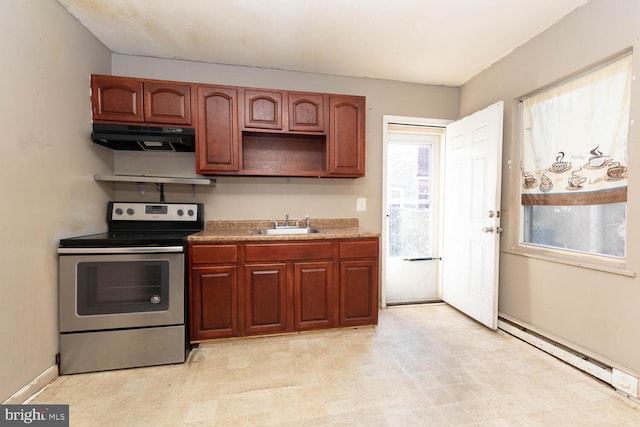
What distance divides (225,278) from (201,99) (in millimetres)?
1533

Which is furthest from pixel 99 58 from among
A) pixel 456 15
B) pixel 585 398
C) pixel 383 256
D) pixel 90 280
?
pixel 585 398

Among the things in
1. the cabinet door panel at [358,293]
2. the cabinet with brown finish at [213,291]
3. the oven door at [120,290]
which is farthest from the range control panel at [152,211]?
the cabinet door panel at [358,293]

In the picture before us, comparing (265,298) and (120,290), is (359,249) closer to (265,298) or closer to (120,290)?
(265,298)

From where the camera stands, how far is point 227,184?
9.20 feet

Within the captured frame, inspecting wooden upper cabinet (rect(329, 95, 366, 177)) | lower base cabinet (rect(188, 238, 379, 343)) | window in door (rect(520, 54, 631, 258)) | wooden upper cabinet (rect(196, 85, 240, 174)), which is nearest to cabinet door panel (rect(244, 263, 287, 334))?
lower base cabinet (rect(188, 238, 379, 343))

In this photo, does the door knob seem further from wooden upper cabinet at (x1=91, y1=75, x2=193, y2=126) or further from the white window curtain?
wooden upper cabinet at (x1=91, y1=75, x2=193, y2=126)

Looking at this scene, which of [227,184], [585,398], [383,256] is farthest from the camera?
[383,256]

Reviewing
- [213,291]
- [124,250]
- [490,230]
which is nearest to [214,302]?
[213,291]

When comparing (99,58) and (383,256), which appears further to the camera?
(383,256)

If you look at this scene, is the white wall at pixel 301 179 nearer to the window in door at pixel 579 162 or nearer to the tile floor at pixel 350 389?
the window in door at pixel 579 162

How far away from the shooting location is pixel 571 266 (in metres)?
2.05

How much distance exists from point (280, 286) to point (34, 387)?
5.27 ft

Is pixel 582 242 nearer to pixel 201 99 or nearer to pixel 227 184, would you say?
pixel 227 184

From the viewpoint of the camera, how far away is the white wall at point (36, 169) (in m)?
1.54
